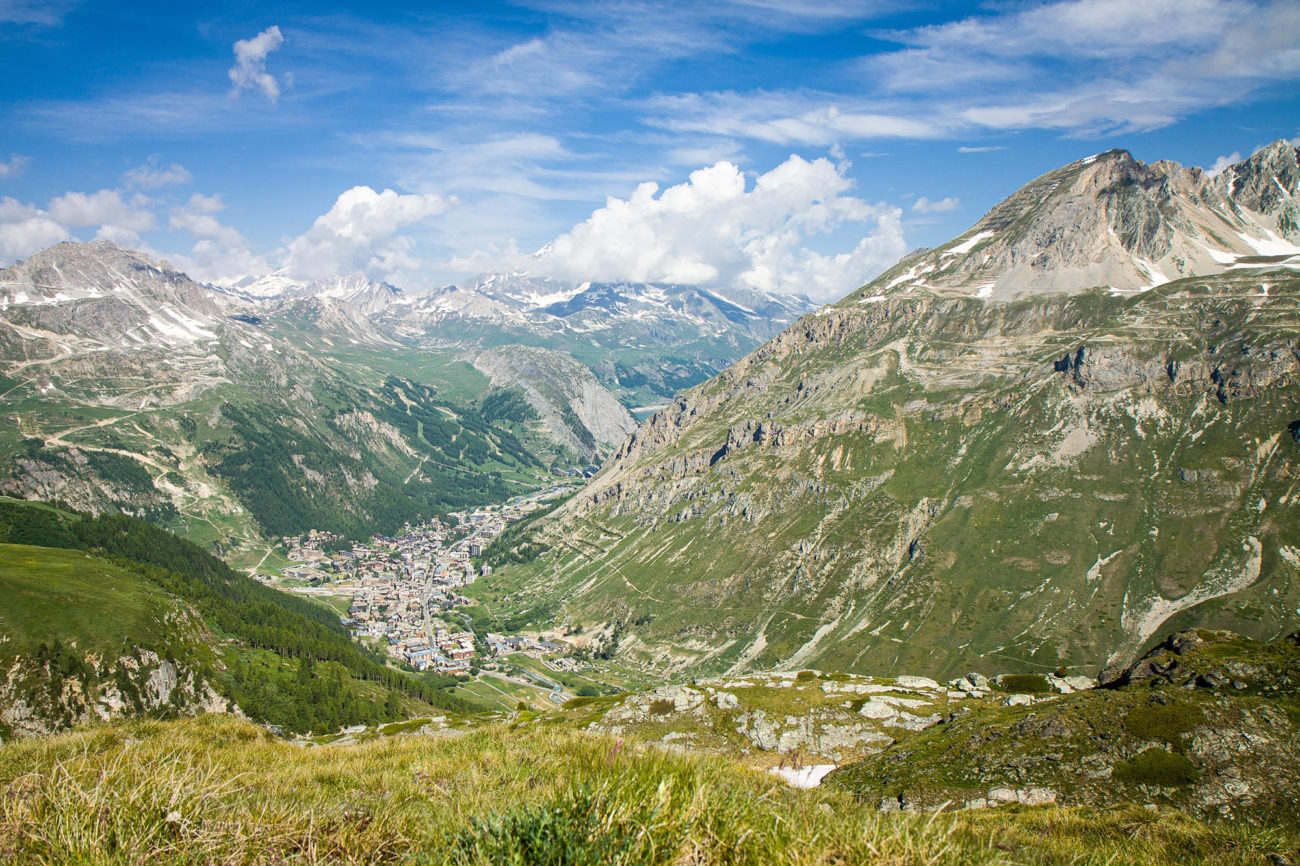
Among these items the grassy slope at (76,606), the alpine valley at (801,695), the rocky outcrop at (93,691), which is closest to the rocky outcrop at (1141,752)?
the alpine valley at (801,695)

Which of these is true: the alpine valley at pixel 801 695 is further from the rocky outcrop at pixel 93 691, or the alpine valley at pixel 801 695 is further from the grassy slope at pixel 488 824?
the rocky outcrop at pixel 93 691

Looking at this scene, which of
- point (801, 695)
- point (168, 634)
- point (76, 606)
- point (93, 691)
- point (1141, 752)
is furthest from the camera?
point (168, 634)

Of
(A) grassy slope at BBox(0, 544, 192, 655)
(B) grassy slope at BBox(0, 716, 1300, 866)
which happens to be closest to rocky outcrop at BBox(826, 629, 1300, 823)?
(B) grassy slope at BBox(0, 716, 1300, 866)

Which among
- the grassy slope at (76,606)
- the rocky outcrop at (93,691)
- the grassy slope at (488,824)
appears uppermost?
the grassy slope at (488,824)

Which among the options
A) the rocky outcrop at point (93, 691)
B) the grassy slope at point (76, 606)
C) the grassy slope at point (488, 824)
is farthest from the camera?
the grassy slope at point (76, 606)

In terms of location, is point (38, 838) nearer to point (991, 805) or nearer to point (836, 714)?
point (991, 805)

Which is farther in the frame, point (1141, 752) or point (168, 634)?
point (168, 634)

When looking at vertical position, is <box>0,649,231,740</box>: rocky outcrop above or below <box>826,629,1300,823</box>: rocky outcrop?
below

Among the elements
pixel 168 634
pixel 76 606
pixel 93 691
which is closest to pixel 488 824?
pixel 93 691

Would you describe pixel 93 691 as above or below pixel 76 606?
below

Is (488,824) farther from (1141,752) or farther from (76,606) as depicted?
(76,606)

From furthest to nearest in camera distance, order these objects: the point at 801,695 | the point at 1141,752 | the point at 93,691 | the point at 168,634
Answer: the point at 168,634 < the point at 93,691 < the point at 801,695 < the point at 1141,752

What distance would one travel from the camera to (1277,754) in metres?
24.3

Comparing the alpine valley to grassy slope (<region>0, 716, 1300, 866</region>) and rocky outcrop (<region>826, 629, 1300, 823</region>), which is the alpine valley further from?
rocky outcrop (<region>826, 629, 1300, 823</region>)
